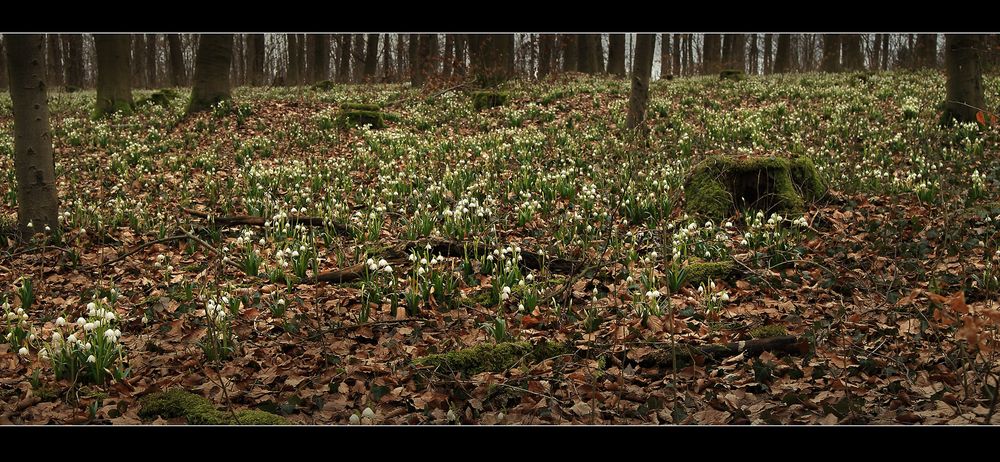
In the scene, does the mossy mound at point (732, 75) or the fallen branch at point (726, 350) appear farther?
the mossy mound at point (732, 75)

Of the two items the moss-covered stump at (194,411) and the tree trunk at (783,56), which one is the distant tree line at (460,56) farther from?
the moss-covered stump at (194,411)

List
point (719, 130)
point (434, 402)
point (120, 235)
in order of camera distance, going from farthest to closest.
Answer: point (719, 130) < point (120, 235) < point (434, 402)

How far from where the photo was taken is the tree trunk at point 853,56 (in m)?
16.6

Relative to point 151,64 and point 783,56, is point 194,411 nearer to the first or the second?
point 151,64

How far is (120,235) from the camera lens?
247 inches

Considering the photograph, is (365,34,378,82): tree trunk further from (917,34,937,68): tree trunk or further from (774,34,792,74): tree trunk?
(917,34,937,68): tree trunk

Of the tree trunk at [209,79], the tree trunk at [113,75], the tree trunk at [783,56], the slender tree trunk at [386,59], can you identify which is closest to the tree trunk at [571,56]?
the slender tree trunk at [386,59]

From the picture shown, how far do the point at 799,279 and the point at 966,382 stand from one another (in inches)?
69.4

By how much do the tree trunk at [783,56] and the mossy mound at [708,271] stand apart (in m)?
17.5

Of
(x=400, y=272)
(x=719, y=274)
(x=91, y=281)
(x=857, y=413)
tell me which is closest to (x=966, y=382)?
(x=857, y=413)

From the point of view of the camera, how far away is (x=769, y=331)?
3645 mm

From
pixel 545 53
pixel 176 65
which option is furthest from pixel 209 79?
pixel 545 53

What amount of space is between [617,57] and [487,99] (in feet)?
30.6
